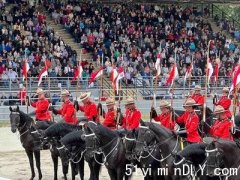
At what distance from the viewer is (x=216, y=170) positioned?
475 inches

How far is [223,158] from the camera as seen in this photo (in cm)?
1226

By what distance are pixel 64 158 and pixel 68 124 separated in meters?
0.91

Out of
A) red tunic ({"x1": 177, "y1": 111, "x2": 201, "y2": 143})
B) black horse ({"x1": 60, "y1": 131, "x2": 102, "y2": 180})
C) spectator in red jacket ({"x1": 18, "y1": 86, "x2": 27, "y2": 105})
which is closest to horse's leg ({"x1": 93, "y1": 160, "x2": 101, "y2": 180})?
black horse ({"x1": 60, "y1": 131, "x2": 102, "y2": 180})

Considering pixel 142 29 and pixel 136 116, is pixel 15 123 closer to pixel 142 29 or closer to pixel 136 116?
pixel 136 116

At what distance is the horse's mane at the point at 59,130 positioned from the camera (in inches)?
642

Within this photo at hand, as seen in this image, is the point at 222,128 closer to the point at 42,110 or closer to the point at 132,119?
the point at 132,119

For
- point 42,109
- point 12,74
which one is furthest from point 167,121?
point 12,74

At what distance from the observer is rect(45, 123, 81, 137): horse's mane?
16.3m

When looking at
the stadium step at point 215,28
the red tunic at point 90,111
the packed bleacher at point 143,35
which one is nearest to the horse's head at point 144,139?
the red tunic at point 90,111

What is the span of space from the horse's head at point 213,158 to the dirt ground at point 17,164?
17.7 ft

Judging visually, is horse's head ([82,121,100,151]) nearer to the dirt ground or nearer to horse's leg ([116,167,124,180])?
horse's leg ([116,167,124,180])

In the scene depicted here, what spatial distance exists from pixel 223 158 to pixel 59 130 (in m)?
5.22

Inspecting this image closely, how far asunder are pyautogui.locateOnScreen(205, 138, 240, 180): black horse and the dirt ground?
530 cm

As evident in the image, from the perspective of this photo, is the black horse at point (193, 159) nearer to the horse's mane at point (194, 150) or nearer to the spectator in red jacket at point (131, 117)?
the horse's mane at point (194, 150)
